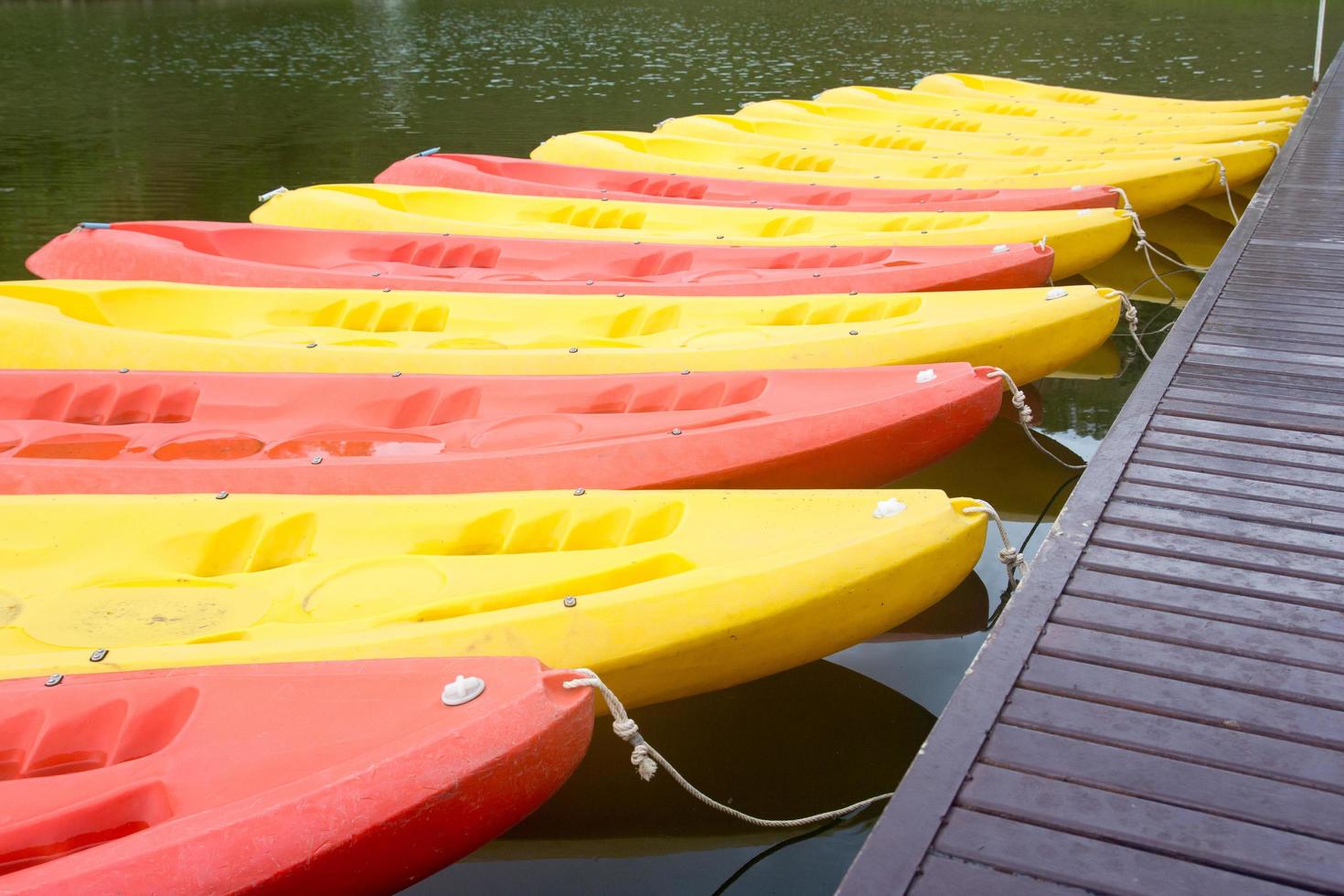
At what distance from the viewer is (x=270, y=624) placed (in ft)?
9.51

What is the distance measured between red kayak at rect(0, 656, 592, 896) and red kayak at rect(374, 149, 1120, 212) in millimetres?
4816

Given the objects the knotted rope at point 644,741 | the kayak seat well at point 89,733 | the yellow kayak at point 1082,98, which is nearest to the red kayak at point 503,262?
the knotted rope at point 644,741

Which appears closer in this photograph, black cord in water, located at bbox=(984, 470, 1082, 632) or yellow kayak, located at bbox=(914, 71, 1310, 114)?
black cord in water, located at bbox=(984, 470, 1082, 632)

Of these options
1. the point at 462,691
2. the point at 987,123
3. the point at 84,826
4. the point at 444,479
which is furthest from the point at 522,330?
the point at 987,123

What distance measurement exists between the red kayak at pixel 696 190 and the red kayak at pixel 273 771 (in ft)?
15.8

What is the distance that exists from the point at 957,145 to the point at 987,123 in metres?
1.26

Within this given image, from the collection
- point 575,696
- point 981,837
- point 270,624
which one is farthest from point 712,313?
point 981,837

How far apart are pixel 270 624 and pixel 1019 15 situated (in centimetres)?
2141

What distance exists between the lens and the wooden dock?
6.21ft

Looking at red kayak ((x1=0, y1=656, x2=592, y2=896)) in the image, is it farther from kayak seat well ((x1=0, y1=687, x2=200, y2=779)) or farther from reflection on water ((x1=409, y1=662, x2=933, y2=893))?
reflection on water ((x1=409, y1=662, x2=933, y2=893))

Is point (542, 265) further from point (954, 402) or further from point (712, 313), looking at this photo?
point (954, 402)

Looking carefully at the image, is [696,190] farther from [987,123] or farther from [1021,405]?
[1021,405]

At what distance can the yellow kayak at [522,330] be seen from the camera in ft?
14.4

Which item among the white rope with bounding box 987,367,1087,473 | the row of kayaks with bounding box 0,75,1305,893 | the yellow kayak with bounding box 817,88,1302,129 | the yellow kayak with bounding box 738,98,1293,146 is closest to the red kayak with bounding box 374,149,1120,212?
the row of kayaks with bounding box 0,75,1305,893
